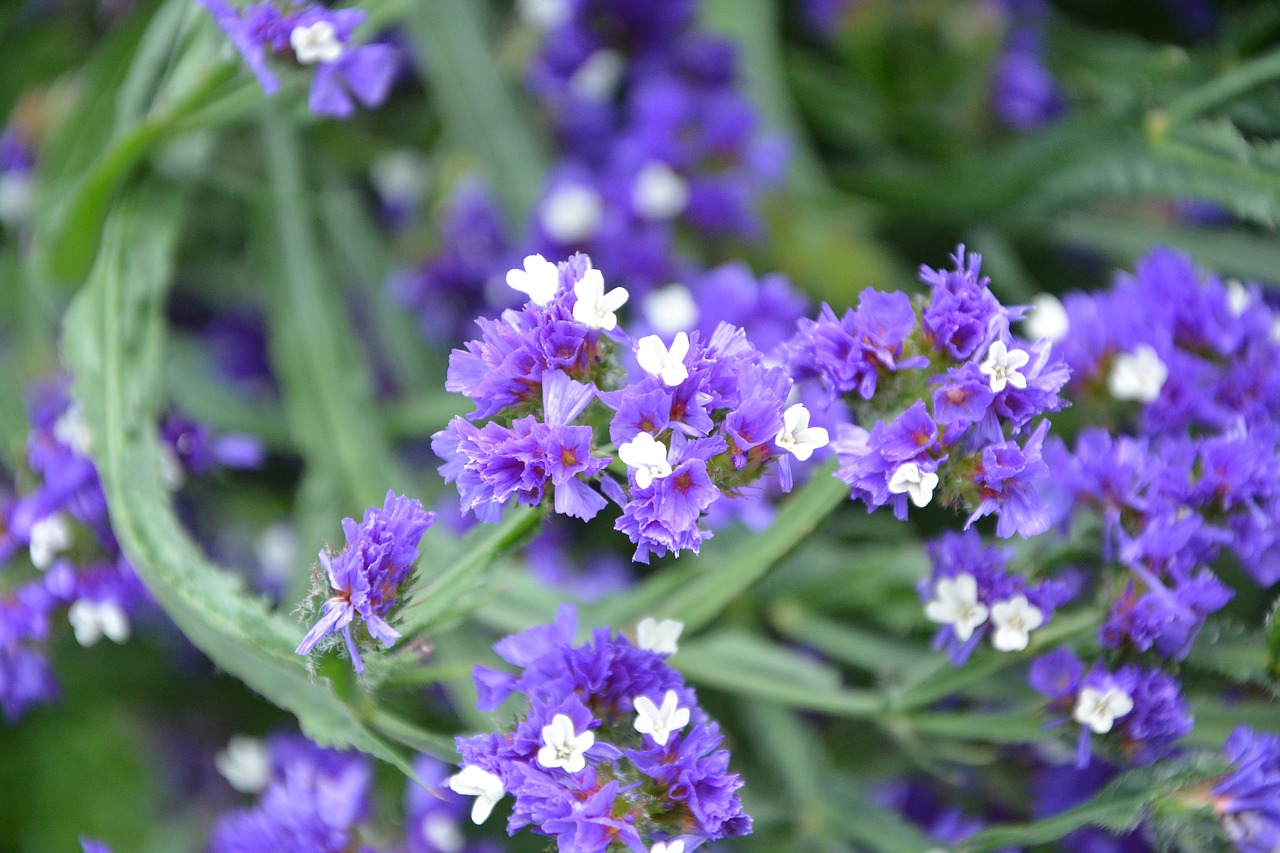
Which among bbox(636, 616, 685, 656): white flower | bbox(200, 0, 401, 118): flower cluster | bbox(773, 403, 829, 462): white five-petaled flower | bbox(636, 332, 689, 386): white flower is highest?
bbox(200, 0, 401, 118): flower cluster

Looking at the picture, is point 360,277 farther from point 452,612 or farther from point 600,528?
point 452,612

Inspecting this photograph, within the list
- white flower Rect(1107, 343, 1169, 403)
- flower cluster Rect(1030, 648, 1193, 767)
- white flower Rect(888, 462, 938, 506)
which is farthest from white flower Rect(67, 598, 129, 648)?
white flower Rect(1107, 343, 1169, 403)

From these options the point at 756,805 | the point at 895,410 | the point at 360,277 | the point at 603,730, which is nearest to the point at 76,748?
the point at 360,277

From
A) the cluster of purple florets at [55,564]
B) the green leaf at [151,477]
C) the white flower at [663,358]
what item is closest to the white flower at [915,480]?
the white flower at [663,358]

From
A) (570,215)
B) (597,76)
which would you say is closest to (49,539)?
(570,215)

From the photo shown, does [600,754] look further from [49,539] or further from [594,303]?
[49,539]

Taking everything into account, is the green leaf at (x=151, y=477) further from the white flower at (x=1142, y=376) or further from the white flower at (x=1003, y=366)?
the white flower at (x=1142, y=376)

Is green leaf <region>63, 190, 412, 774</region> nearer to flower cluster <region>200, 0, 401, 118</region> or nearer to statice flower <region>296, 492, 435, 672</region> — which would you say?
statice flower <region>296, 492, 435, 672</region>
